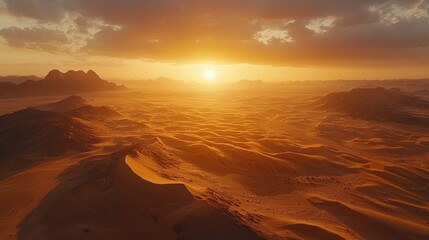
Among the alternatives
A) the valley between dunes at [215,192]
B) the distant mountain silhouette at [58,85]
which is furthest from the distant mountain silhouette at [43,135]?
the distant mountain silhouette at [58,85]

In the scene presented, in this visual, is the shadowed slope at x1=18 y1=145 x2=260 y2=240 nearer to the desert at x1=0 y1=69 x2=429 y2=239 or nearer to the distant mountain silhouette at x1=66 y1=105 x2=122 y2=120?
the desert at x1=0 y1=69 x2=429 y2=239

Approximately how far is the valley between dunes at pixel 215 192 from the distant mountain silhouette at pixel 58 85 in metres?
52.0

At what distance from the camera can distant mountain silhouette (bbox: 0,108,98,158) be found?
54.0 ft

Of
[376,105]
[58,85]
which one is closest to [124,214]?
[376,105]

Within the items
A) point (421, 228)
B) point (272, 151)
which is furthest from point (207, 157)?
point (421, 228)

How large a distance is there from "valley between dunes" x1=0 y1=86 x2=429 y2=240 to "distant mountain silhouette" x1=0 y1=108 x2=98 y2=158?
1.73 feet

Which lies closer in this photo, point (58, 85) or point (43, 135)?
point (43, 135)

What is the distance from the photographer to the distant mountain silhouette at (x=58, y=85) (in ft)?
205

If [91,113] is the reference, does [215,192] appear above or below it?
above

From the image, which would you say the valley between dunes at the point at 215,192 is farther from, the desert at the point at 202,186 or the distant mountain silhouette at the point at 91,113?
the distant mountain silhouette at the point at 91,113

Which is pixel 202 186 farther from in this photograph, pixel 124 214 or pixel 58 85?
pixel 58 85

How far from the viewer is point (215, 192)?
10.6 meters

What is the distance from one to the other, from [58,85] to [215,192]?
7044 cm

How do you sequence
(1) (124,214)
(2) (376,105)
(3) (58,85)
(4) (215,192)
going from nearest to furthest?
(1) (124,214)
(4) (215,192)
(2) (376,105)
(3) (58,85)
